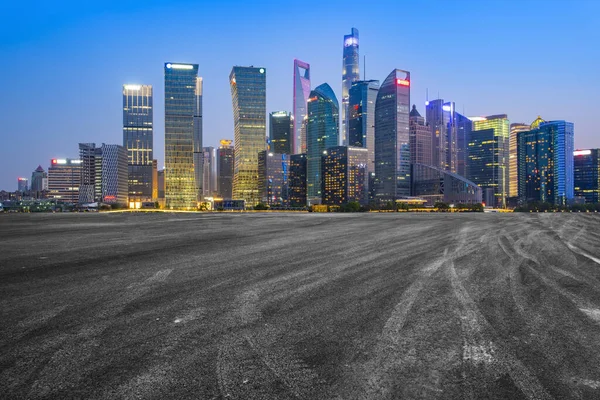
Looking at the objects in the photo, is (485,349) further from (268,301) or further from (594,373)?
(268,301)

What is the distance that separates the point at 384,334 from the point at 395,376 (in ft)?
3.82

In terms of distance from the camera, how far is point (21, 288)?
7.75 metres

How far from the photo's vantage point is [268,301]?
660 centimetres

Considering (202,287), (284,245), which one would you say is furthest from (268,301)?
(284,245)

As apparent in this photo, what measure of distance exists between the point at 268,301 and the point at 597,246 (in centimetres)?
1499

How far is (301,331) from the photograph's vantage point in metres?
5.14

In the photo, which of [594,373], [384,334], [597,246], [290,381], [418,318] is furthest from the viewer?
[597,246]

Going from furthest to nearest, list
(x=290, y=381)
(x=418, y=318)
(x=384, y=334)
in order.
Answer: (x=418, y=318)
(x=384, y=334)
(x=290, y=381)

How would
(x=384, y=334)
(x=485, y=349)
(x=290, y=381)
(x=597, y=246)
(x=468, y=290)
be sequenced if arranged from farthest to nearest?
(x=597, y=246), (x=468, y=290), (x=384, y=334), (x=485, y=349), (x=290, y=381)

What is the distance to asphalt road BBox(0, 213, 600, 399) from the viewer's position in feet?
12.1

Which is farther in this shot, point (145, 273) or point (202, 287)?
point (145, 273)

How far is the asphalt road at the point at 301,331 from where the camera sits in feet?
12.1

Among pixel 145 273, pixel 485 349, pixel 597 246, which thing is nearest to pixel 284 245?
pixel 145 273

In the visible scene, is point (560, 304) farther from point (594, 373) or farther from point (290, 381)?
point (290, 381)
